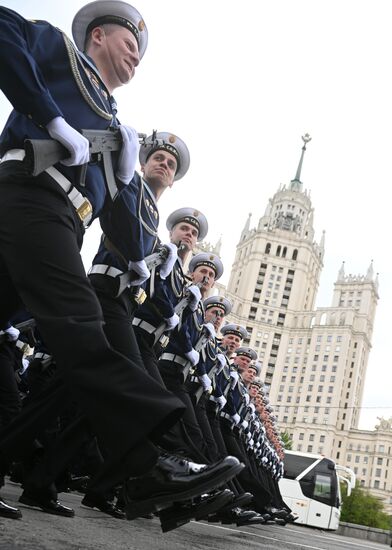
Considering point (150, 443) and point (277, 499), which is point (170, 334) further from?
point (277, 499)

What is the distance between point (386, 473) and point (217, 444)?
362 ft

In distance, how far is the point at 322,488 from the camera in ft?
85.6

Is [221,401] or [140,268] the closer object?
[140,268]

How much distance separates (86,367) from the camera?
2590 mm

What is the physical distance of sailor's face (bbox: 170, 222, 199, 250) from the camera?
6535mm

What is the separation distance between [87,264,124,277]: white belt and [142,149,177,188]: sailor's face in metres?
1.10

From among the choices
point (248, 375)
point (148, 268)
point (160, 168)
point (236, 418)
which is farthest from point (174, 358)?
point (248, 375)

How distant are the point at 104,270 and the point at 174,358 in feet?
6.48

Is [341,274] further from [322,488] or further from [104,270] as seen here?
[104,270]

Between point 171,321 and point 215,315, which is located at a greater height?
point 215,315

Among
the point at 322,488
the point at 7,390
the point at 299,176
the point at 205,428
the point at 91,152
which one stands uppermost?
the point at 299,176

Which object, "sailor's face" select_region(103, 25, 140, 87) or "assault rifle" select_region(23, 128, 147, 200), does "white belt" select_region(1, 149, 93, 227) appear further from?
"sailor's face" select_region(103, 25, 140, 87)

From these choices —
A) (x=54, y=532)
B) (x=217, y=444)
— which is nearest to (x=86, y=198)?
(x=54, y=532)

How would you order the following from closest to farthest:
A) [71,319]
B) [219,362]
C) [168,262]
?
[71,319] < [168,262] < [219,362]
